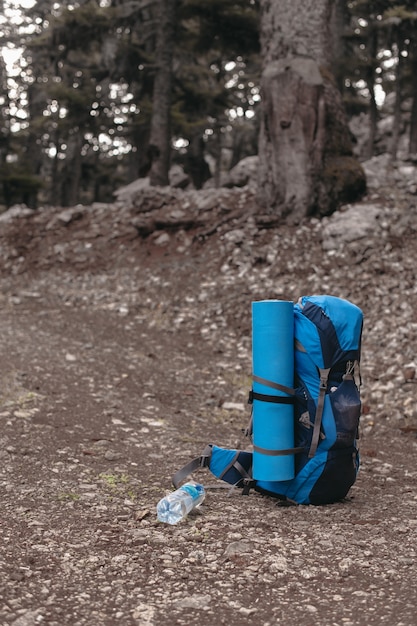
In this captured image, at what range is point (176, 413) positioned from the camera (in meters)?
6.38

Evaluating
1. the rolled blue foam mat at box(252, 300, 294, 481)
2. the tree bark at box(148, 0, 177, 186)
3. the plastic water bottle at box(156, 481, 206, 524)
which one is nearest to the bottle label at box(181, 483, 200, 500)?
the plastic water bottle at box(156, 481, 206, 524)

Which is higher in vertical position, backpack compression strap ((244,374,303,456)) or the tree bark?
the tree bark

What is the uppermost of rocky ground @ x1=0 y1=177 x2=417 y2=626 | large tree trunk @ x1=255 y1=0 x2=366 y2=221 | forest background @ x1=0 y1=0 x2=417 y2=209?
forest background @ x1=0 y1=0 x2=417 y2=209

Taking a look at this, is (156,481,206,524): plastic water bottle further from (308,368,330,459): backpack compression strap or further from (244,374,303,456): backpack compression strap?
(308,368,330,459): backpack compression strap

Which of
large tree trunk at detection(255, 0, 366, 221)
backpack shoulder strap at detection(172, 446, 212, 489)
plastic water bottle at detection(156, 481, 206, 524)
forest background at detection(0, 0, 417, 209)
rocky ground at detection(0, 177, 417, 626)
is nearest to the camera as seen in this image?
rocky ground at detection(0, 177, 417, 626)

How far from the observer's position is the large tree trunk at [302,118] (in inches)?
413

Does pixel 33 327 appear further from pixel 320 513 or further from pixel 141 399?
pixel 320 513

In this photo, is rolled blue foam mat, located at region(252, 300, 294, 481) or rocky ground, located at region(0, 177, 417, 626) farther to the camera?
rolled blue foam mat, located at region(252, 300, 294, 481)

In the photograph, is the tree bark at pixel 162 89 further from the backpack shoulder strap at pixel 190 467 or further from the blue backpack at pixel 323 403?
the backpack shoulder strap at pixel 190 467

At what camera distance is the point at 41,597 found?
9.25ft

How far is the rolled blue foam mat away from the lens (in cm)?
399

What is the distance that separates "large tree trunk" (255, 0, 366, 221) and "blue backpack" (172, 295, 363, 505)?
689 centimetres

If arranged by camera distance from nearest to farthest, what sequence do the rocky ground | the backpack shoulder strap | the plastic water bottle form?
the rocky ground → the plastic water bottle → the backpack shoulder strap

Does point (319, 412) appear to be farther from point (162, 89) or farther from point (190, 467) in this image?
point (162, 89)
